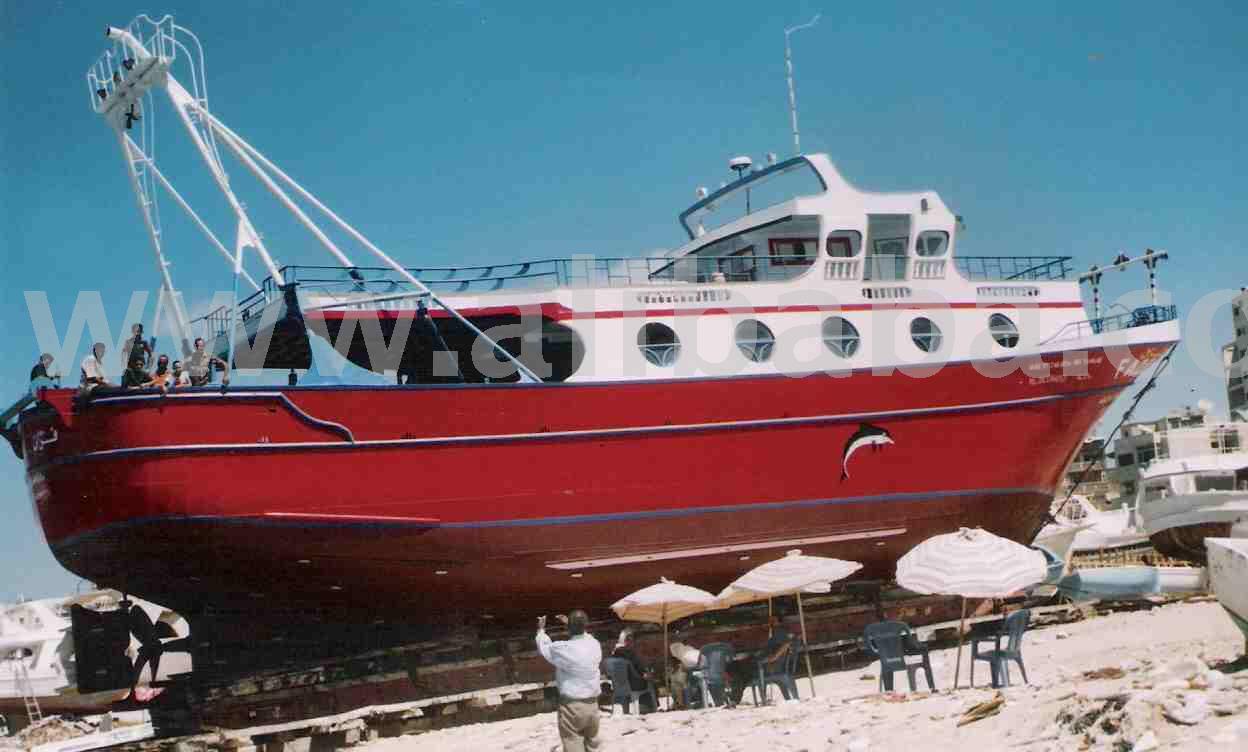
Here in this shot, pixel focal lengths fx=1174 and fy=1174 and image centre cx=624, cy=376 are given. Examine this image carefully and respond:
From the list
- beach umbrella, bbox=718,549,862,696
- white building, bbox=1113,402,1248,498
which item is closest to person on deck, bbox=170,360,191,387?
beach umbrella, bbox=718,549,862,696

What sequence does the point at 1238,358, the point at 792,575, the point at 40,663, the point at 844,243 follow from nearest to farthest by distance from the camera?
the point at 792,575, the point at 844,243, the point at 40,663, the point at 1238,358

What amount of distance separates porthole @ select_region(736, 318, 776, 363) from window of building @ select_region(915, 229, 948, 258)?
3.98 metres

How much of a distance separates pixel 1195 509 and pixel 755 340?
17.9 m

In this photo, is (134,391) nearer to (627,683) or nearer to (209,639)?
(209,639)

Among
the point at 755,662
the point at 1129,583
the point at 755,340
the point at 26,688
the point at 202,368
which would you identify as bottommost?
the point at 26,688

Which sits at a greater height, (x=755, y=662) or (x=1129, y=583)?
(x=755, y=662)

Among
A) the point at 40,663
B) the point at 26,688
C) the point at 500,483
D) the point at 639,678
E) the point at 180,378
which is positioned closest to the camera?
the point at 639,678

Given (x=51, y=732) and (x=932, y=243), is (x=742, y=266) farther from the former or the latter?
(x=51, y=732)

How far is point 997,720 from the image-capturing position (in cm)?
830

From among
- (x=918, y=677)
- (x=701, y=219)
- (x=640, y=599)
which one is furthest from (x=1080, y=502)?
(x=640, y=599)

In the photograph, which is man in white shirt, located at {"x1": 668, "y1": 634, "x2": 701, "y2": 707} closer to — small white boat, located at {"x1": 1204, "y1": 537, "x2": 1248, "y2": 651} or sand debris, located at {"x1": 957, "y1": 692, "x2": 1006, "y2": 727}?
sand debris, located at {"x1": 957, "y1": 692, "x2": 1006, "y2": 727}

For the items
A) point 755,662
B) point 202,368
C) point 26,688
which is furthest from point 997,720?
point 26,688

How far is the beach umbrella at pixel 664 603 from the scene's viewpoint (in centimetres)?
1434

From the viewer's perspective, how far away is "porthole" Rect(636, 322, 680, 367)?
57.1 feet
